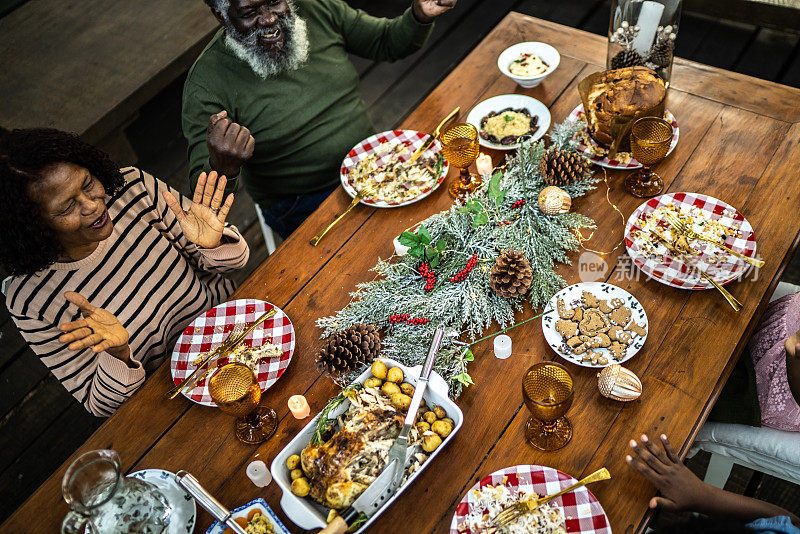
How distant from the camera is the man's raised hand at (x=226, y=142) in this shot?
1.78m

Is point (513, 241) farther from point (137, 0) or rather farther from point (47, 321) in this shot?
point (137, 0)

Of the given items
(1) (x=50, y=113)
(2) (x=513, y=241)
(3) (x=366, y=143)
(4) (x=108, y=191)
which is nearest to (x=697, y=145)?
(2) (x=513, y=241)

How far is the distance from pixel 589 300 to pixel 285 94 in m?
1.26

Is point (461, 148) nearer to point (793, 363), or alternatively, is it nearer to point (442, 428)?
point (442, 428)

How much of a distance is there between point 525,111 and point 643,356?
871 mm

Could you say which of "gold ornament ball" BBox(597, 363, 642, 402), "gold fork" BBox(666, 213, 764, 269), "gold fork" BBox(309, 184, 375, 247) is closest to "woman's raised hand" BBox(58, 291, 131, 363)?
"gold fork" BBox(309, 184, 375, 247)

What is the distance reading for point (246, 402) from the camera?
126 cm

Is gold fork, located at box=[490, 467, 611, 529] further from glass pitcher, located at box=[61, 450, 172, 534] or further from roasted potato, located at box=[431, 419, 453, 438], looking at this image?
glass pitcher, located at box=[61, 450, 172, 534]

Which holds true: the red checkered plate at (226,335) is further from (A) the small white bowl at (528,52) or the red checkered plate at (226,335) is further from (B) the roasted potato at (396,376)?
(A) the small white bowl at (528,52)

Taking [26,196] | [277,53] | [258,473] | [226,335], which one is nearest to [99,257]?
[26,196]

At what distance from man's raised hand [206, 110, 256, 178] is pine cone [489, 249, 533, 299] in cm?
87

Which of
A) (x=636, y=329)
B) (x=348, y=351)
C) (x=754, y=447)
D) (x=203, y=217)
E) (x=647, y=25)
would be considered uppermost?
(x=647, y=25)

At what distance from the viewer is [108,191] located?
1598 millimetres

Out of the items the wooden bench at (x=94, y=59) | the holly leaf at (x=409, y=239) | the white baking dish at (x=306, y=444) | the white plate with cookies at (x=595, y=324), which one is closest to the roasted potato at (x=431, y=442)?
the white baking dish at (x=306, y=444)
